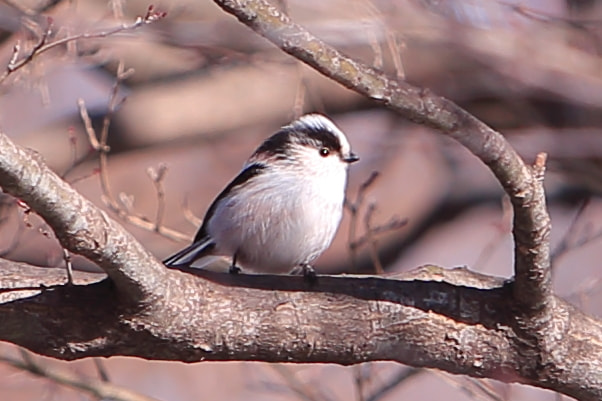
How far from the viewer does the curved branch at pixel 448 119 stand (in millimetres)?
2004

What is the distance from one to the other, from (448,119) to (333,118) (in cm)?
370

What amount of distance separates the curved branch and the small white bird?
2.86 feet

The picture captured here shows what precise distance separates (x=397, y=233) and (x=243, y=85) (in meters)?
1.30

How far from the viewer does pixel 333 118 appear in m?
5.92

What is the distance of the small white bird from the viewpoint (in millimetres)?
3379

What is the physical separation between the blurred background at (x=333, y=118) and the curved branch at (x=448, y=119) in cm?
90

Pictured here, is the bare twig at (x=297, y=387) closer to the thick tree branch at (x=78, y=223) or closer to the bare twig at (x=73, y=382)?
the bare twig at (x=73, y=382)

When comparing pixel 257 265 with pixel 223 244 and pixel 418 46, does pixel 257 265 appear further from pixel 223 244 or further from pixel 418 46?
pixel 418 46

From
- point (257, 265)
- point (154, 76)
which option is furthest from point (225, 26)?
point (257, 265)

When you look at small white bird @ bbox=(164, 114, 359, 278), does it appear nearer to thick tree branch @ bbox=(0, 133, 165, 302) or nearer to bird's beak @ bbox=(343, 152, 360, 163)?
bird's beak @ bbox=(343, 152, 360, 163)

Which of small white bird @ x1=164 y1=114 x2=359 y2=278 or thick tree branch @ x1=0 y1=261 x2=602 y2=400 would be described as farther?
small white bird @ x1=164 y1=114 x2=359 y2=278

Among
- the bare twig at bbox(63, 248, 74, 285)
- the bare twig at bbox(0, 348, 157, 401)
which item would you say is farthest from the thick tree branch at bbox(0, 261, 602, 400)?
the bare twig at bbox(0, 348, 157, 401)

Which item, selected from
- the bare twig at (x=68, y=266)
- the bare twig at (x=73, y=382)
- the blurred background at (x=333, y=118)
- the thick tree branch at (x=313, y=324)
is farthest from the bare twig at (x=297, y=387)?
the bare twig at (x=68, y=266)

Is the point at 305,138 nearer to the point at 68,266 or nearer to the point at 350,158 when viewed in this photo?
the point at 350,158
